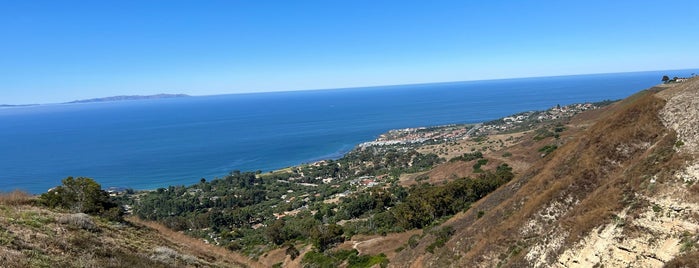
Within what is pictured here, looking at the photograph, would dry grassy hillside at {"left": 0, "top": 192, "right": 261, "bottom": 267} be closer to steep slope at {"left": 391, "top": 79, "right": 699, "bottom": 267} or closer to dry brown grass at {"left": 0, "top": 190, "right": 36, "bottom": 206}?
dry brown grass at {"left": 0, "top": 190, "right": 36, "bottom": 206}

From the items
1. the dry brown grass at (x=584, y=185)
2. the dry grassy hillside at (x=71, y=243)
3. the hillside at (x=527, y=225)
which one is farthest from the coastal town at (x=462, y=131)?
the dry grassy hillside at (x=71, y=243)

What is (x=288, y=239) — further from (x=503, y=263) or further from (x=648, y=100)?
(x=648, y=100)

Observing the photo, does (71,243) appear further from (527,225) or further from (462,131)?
(462,131)

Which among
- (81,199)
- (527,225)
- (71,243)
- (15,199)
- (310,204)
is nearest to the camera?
(71,243)

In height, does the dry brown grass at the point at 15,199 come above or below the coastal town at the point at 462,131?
above

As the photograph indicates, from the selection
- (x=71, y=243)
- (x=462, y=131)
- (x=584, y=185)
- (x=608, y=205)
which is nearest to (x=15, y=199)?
(x=71, y=243)

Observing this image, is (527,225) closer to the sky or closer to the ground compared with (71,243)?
closer to the ground

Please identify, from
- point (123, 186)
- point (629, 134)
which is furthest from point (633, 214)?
point (123, 186)

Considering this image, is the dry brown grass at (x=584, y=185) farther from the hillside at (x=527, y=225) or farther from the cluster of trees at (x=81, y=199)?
the cluster of trees at (x=81, y=199)
